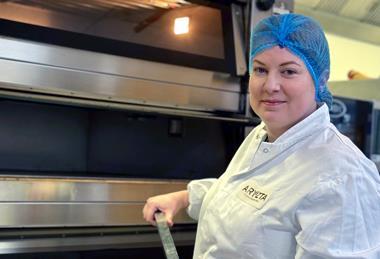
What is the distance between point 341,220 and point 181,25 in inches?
28.8

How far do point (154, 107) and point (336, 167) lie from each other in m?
0.55

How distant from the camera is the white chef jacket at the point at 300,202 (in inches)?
25.8

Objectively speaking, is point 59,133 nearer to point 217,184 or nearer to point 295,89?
point 217,184

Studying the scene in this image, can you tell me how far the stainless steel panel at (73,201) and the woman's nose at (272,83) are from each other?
1.63 ft

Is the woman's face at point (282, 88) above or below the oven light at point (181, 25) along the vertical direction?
below

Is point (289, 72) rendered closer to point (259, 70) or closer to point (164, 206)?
point (259, 70)

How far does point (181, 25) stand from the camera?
1.21 meters

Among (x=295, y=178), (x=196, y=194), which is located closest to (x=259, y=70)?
(x=295, y=178)

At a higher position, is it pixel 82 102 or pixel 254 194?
Result: pixel 82 102

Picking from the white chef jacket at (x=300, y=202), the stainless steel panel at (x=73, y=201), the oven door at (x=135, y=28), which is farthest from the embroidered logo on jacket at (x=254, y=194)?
the oven door at (x=135, y=28)

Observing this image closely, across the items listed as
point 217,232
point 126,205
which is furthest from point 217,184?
point 126,205

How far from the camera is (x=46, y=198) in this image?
39.4 inches

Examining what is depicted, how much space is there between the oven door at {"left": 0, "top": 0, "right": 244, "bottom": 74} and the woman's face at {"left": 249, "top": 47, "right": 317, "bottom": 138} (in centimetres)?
44

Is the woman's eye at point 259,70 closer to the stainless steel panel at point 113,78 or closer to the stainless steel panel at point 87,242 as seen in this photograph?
the stainless steel panel at point 113,78
